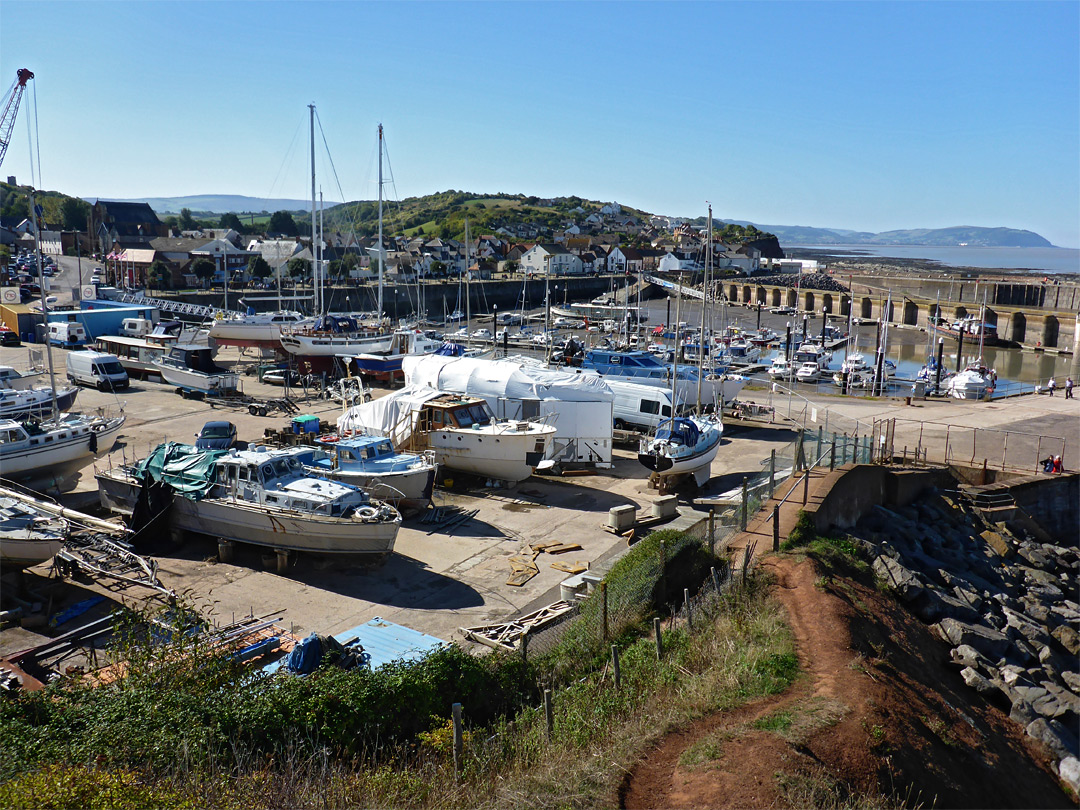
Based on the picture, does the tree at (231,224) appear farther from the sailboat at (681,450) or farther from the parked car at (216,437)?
the sailboat at (681,450)

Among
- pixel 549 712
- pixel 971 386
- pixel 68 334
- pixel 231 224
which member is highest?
pixel 231 224

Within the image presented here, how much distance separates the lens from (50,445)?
18906mm

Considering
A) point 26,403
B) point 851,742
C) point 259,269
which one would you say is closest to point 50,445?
point 26,403

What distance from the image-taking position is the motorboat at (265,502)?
1484cm

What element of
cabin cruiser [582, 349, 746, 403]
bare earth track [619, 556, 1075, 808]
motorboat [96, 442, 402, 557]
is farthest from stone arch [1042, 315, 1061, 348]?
motorboat [96, 442, 402, 557]

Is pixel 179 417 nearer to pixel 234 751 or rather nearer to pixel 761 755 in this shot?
pixel 234 751

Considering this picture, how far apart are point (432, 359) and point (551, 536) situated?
10663 millimetres

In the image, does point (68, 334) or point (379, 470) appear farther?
point (68, 334)

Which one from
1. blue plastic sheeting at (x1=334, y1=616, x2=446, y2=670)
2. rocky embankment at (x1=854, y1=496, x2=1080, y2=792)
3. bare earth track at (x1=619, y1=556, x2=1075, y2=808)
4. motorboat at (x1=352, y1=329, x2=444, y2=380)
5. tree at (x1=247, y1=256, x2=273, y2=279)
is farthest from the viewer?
tree at (x1=247, y1=256, x2=273, y2=279)

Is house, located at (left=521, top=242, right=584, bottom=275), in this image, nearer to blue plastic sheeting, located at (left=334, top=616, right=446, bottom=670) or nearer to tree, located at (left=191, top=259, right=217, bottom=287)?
tree, located at (left=191, top=259, right=217, bottom=287)

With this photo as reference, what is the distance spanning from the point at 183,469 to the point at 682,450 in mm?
11992

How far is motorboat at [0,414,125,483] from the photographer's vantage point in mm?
18391

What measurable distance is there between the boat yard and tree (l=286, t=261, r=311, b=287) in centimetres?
5828

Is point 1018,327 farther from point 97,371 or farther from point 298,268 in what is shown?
point 298,268
